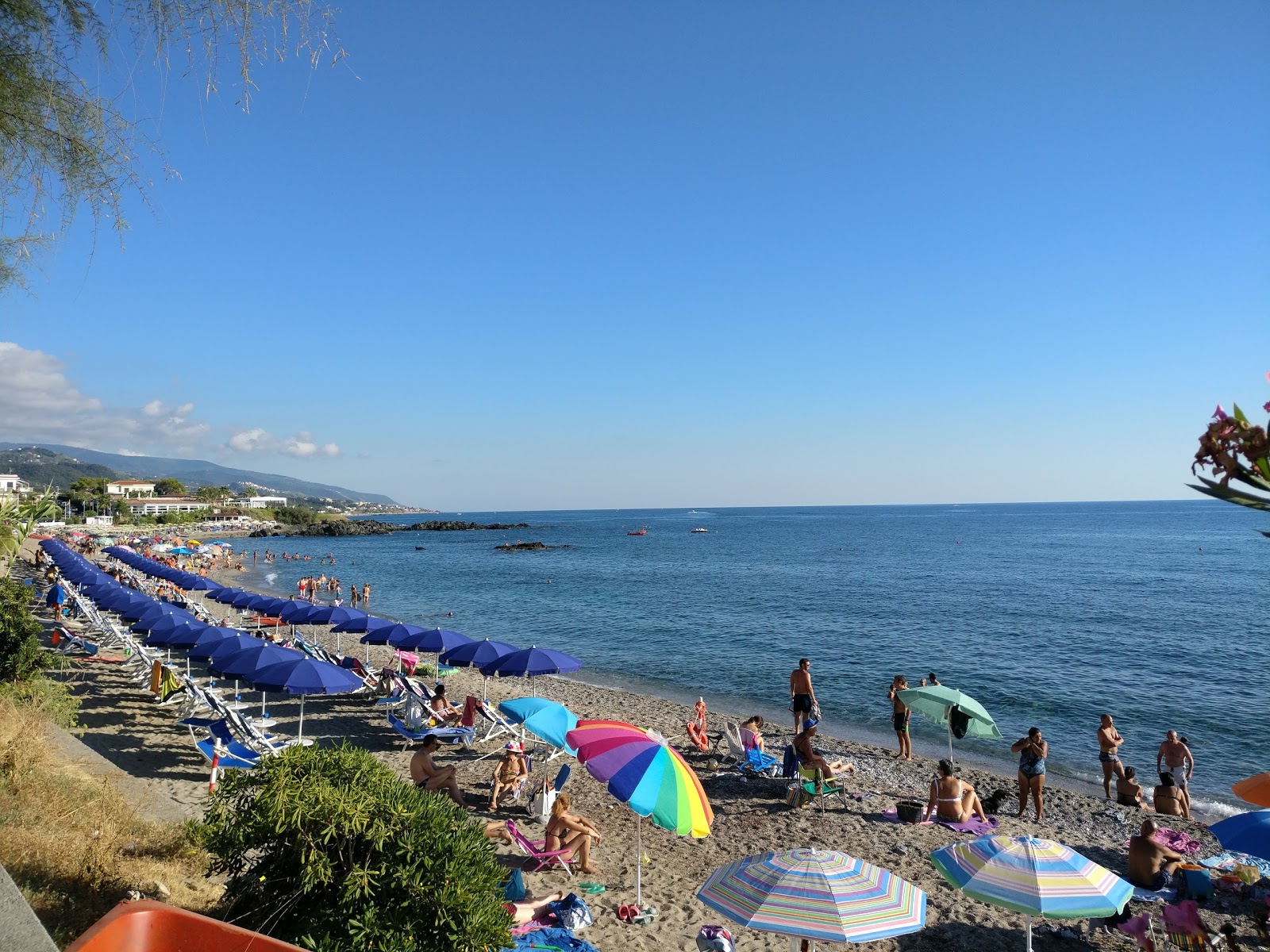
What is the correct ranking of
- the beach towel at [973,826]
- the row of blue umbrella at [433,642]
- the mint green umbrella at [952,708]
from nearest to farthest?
the beach towel at [973,826] < the mint green umbrella at [952,708] < the row of blue umbrella at [433,642]

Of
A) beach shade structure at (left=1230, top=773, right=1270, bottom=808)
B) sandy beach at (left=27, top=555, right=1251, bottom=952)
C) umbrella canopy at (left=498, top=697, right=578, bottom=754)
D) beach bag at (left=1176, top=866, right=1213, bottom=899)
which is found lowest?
sandy beach at (left=27, top=555, right=1251, bottom=952)

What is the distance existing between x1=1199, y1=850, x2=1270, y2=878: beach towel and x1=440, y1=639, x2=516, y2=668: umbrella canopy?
11.0 metres

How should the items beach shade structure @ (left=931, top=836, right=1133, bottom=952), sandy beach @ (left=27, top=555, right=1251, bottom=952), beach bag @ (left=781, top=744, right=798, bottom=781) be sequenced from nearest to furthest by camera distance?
beach shade structure @ (left=931, top=836, right=1133, bottom=952)
sandy beach @ (left=27, top=555, right=1251, bottom=952)
beach bag @ (left=781, top=744, right=798, bottom=781)

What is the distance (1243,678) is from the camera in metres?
21.8

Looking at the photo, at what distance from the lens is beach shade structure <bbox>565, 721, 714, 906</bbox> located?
709cm

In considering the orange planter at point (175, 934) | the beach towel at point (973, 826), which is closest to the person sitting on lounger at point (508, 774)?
the beach towel at point (973, 826)

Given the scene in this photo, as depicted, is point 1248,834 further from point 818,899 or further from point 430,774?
point 430,774

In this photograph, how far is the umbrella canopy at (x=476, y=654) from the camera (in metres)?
13.8

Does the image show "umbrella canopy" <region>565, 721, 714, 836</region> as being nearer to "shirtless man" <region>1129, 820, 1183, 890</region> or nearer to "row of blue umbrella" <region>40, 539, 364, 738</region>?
"shirtless man" <region>1129, 820, 1183, 890</region>

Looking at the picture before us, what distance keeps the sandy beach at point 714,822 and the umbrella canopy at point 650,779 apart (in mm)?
1125

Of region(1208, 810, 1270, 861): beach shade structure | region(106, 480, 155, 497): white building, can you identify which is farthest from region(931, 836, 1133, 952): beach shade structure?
region(106, 480, 155, 497): white building

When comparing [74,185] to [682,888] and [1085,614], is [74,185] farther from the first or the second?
[1085,614]

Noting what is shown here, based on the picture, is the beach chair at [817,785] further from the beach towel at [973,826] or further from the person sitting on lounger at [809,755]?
the beach towel at [973,826]

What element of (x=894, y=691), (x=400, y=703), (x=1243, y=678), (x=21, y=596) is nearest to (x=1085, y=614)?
(x=1243, y=678)
